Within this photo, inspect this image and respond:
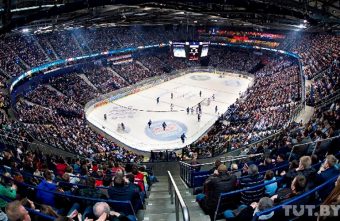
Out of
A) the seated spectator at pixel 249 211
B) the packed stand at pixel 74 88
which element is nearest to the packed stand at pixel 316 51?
the packed stand at pixel 74 88

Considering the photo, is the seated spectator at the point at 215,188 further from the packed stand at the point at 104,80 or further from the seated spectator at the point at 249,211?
the packed stand at the point at 104,80

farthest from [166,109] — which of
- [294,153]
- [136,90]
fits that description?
[294,153]

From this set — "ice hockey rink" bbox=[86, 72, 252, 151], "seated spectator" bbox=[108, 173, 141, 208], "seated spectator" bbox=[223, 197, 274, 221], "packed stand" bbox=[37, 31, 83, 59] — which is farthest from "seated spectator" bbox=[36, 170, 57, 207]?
"packed stand" bbox=[37, 31, 83, 59]

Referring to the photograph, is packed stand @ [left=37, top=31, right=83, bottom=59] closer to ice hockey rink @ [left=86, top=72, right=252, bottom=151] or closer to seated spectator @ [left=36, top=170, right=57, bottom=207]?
ice hockey rink @ [left=86, top=72, right=252, bottom=151]

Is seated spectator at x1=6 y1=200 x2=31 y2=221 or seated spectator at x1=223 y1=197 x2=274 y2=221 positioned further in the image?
seated spectator at x1=223 y1=197 x2=274 y2=221

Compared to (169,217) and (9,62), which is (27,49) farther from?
(169,217)

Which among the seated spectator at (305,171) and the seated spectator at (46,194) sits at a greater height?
the seated spectator at (305,171)

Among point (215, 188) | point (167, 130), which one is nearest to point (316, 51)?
point (167, 130)
